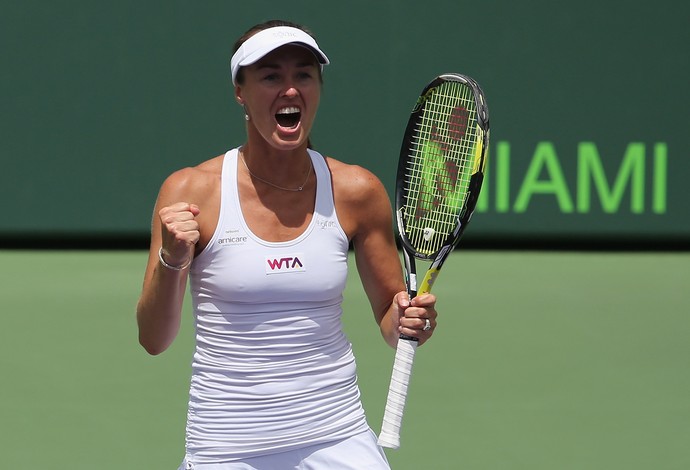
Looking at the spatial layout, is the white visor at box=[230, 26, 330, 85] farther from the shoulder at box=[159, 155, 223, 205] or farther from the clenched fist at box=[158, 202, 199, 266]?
the clenched fist at box=[158, 202, 199, 266]

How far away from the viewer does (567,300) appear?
6898 millimetres

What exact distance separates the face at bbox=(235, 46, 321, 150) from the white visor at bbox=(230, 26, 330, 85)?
3cm

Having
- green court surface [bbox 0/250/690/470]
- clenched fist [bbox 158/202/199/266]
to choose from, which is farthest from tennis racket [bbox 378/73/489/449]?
green court surface [bbox 0/250/690/470]

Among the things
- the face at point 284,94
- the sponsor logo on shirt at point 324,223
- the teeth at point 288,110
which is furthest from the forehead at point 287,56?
the sponsor logo on shirt at point 324,223

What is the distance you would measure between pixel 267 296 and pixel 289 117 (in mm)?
393

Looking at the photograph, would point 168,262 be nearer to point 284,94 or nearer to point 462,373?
point 284,94

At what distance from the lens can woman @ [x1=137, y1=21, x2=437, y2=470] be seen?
258 centimetres

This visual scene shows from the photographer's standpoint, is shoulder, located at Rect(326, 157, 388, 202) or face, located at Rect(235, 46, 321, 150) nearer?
face, located at Rect(235, 46, 321, 150)

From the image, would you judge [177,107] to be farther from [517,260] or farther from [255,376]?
[255,376]

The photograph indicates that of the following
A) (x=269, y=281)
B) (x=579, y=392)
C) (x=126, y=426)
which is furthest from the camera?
(x=579, y=392)

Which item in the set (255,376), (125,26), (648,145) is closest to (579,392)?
(255,376)

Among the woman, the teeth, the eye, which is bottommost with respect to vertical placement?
the woman

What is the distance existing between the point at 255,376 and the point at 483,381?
9.25ft

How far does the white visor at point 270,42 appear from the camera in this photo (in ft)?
8.45
